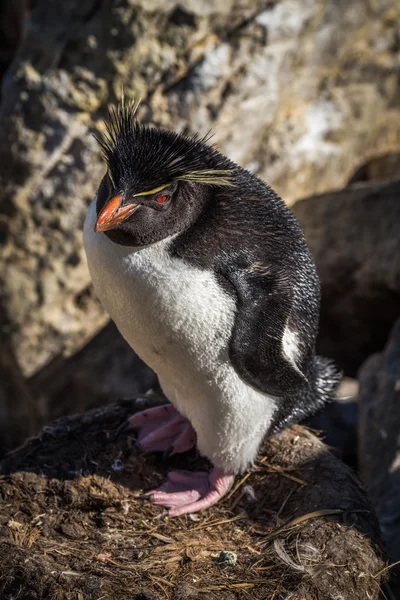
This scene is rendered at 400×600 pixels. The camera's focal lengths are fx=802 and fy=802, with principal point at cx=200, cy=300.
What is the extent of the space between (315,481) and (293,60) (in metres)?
3.98

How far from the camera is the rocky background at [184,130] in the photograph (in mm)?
5938

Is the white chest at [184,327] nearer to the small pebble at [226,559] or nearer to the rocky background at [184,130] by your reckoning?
the small pebble at [226,559]

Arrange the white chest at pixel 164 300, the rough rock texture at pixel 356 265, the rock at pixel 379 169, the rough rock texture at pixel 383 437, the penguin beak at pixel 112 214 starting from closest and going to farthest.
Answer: the penguin beak at pixel 112 214, the white chest at pixel 164 300, the rough rock texture at pixel 383 437, the rough rock texture at pixel 356 265, the rock at pixel 379 169

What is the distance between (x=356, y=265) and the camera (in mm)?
6172

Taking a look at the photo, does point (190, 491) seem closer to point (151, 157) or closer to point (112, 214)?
point (112, 214)

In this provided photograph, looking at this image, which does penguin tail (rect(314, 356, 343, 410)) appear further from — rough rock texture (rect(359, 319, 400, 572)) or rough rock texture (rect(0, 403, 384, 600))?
rough rock texture (rect(359, 319, 400, 572))

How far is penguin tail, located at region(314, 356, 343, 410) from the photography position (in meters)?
3.94

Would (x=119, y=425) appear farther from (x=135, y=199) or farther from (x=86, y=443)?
(x=135, y=199)

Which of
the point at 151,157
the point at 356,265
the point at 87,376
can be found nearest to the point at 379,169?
the point at 356,265

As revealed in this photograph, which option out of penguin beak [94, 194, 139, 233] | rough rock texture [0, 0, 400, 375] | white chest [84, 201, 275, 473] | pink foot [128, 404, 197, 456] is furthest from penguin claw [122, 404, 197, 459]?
rough rock texture [0, 0, 400, 375]

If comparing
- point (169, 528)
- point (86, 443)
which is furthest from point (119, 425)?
point (169, 528)

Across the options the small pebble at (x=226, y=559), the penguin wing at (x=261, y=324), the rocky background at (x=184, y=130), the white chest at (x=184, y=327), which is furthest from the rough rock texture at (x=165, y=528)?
the rocky background at (x=184, y=130)

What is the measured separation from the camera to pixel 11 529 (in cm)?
330

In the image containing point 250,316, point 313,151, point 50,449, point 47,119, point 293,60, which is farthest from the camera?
point 313,151
